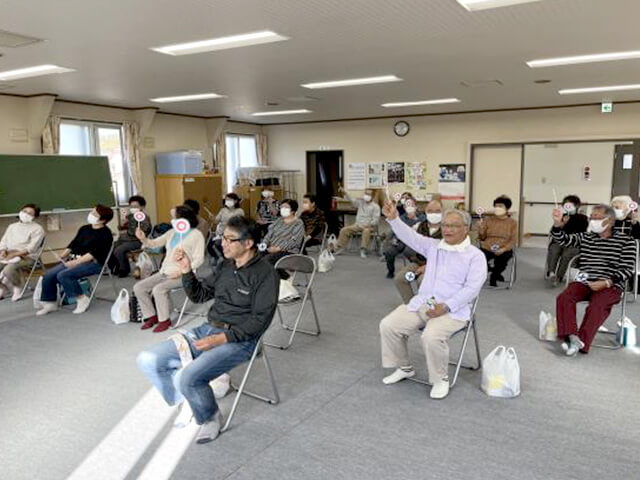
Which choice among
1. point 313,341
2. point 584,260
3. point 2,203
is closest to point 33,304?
point 2,203

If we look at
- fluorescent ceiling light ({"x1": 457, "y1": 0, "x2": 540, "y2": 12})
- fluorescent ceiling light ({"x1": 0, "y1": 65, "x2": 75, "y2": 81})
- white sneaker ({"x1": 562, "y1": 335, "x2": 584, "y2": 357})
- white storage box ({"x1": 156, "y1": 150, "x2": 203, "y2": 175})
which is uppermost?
fluorescent ceiling light ({"x1": 0, "y1": 65, "x2": 75, "y2": 81})

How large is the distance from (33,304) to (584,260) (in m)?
5.69

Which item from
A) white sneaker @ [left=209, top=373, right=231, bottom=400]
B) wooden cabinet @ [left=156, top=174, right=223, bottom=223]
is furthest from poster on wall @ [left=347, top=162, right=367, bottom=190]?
white sneaker @ [left=209, top=373, right=231, bottom=400]

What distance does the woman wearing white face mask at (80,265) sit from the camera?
5199 millimetres

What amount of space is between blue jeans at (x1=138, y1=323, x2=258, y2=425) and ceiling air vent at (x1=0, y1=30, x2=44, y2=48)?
10.1ft

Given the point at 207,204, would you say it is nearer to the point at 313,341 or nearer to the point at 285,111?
the point at 285,111

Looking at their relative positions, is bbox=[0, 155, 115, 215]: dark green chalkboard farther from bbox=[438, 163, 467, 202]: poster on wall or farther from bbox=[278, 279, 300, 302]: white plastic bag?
bbox=[438, 163, 467, 202]: poster on wall

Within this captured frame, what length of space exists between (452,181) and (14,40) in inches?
315

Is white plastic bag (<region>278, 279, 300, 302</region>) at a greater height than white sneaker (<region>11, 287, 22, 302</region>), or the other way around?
white plastic bag (<region>278, 279, 300, 302</region>)

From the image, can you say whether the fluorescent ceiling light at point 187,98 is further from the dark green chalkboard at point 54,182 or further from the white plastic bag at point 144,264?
the white plastic bag at point 144,264

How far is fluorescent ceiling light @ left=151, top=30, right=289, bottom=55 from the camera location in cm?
419

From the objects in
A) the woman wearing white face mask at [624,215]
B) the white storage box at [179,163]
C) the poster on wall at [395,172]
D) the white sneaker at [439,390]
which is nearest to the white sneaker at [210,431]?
the white sneaker at [439,390]

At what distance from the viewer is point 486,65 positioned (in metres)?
5.46

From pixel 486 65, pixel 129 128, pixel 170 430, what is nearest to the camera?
pixel 170 430
